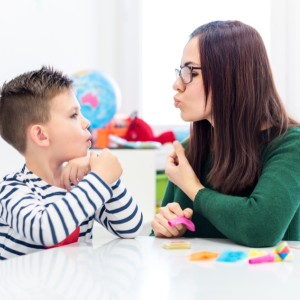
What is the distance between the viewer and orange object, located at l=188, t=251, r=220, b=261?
630 millimetres

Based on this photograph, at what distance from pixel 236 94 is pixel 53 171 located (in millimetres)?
534

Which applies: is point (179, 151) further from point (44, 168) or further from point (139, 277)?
point (139, 277)

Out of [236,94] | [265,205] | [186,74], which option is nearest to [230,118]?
[236,94]

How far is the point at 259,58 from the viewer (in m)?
0.94

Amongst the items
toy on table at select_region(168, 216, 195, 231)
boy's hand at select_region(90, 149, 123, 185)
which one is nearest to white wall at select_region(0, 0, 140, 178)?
boy's hand at select_region(90, 149, 123, 185)

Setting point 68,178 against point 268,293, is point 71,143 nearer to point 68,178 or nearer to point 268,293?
point 68,178

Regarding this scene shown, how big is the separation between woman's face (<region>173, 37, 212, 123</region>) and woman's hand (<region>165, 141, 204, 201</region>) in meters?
0.10

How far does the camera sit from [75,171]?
89 cm

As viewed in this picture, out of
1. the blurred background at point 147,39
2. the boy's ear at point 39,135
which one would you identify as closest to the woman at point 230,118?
the boy's ear at point 39,135

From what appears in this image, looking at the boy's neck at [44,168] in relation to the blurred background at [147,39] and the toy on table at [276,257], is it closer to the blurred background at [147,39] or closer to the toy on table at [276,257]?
the toy on table at [276,257]

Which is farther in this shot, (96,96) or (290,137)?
(96,96)

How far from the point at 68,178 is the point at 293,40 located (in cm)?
252

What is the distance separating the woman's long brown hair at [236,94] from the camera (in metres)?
0.92

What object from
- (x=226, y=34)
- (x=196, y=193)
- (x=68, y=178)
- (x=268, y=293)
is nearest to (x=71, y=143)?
(x=68, y=178)
